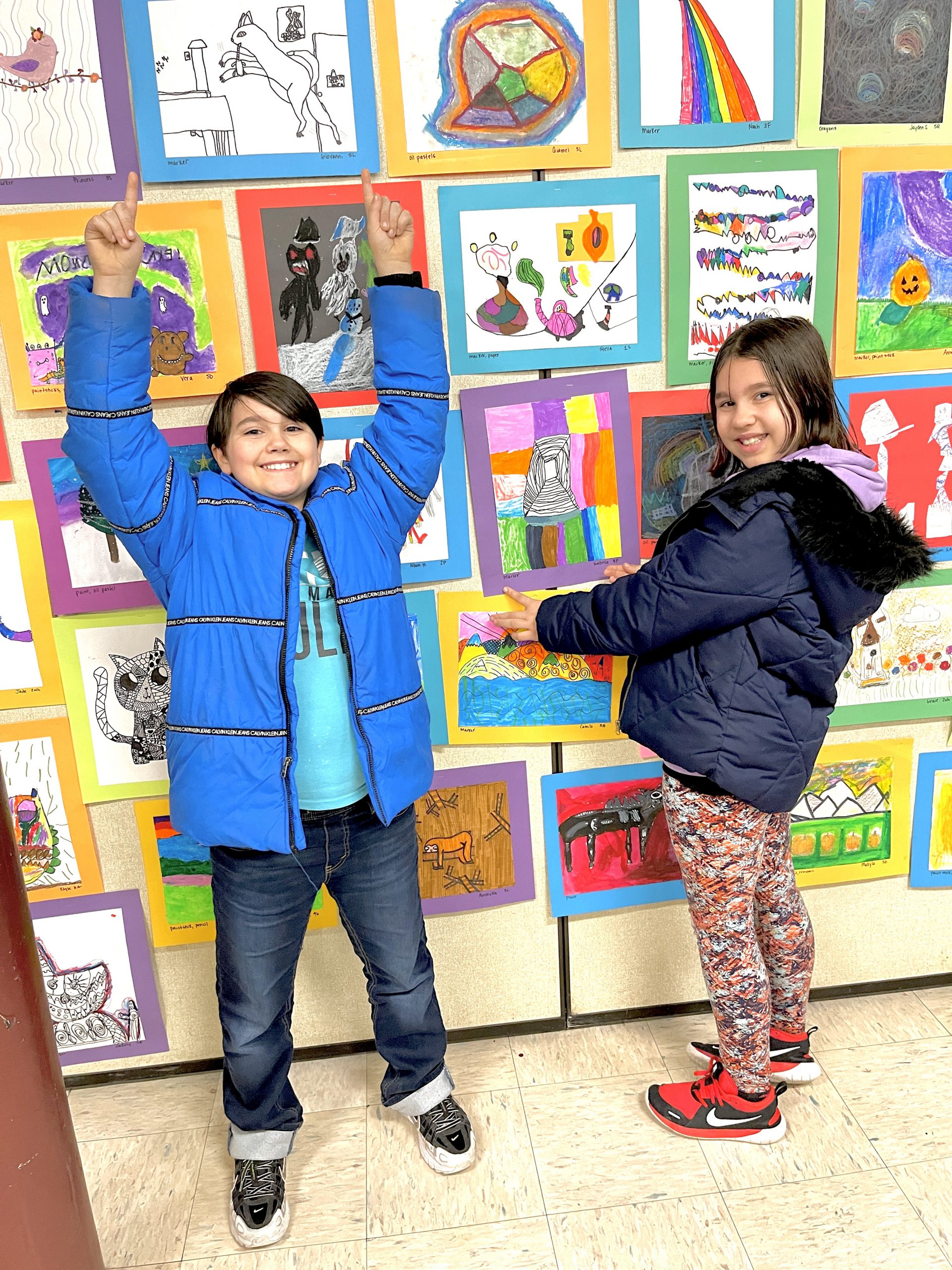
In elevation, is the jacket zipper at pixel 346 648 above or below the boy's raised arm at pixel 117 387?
below

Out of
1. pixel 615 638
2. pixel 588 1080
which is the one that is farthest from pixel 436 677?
pixel 588 1080

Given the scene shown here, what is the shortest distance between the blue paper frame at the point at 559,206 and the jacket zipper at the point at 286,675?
0.46 m

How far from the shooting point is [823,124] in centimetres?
152

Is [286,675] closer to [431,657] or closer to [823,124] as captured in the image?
[431,657]

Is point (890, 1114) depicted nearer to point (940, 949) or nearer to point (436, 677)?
point (940, 949)

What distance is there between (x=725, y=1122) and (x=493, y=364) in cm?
136

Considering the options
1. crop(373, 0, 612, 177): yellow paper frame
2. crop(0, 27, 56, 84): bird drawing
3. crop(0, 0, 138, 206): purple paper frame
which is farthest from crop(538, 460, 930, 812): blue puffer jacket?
crop(0, 27, 56, 84): bird drawing

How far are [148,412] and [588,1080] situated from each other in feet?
4.64

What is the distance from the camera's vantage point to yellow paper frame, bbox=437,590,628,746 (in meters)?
1.64

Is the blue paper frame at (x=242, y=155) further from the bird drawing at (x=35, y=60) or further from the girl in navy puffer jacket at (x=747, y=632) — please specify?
the girl in navy puffer jacket at (x=747, y=632)

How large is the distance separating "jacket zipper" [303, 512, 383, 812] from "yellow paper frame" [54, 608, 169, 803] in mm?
398

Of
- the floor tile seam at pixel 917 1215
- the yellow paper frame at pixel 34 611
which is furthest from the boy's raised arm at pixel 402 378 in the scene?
the floor tile seam at pixel 917 1215

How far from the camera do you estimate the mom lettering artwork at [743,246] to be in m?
1.52

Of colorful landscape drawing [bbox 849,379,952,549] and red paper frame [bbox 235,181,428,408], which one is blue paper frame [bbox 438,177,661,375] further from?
colorful landscape drawing [bbox 849,379,952,549]
